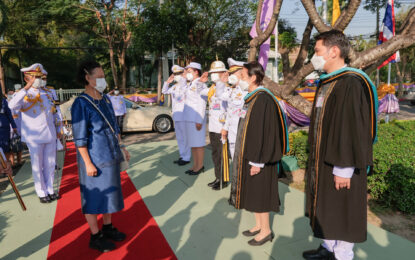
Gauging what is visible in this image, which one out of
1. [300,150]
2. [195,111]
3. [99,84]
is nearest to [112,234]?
[99,84]

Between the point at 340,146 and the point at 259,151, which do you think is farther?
the point at 259,151

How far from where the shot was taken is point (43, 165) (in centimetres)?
472

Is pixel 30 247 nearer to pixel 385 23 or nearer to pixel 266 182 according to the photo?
pixel 266 182

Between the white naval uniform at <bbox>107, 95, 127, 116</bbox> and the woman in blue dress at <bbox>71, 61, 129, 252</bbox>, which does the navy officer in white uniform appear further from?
the white naval uniform at <bbox>107, 95, 127, 116</bbox>

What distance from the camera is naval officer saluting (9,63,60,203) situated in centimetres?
443

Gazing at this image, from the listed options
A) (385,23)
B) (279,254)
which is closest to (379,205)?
(279,254)

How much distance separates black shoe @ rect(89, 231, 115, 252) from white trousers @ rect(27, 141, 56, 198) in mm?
1919

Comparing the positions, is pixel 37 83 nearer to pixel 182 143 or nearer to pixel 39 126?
pixel 39 126

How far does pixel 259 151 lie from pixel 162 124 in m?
9.03

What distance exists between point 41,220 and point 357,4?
5.70 meters

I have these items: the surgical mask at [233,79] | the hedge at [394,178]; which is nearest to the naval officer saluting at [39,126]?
the surgical mask at [233,79]

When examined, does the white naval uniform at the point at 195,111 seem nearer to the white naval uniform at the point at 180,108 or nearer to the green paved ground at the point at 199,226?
the white naval uniform at the point at 180,108

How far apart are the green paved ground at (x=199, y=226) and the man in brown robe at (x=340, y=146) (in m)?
0.63

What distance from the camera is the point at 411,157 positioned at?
4246 mm
